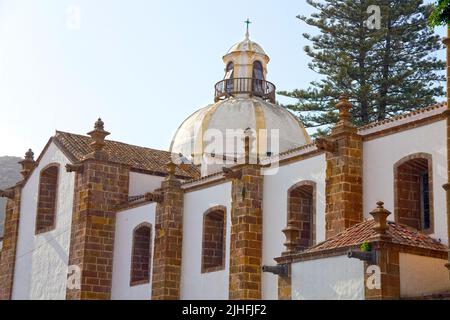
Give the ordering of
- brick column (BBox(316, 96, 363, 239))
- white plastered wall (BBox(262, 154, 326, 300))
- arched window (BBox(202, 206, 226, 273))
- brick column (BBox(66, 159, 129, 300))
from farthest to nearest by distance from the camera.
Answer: brick column (BBox(66, 159, 129, 300)) < arched window (BBox(202, 206, 226, 273)) < white plastered wall (BBox(262, 154, 326, 300)) < brick column (BBox(316, 96, 363, 239))

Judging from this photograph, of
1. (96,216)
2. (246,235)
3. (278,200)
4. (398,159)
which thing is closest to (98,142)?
(96,216)

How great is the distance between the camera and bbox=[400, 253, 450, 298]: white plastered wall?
17.6 m

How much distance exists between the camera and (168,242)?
26.5 metres

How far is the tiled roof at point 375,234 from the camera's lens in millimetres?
17859

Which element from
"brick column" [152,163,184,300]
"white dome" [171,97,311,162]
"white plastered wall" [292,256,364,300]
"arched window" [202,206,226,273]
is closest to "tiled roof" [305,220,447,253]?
"white plastered wall" [292,256,364,300]

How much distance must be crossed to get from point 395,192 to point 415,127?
1.61 m

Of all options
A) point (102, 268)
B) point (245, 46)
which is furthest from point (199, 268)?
point (245, 46)

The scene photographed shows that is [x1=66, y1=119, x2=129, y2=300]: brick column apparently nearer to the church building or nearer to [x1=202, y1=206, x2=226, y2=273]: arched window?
the church building

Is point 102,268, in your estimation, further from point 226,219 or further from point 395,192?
point 395,192

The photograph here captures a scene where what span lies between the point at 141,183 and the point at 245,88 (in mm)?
8570

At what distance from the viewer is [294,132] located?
35.0 m

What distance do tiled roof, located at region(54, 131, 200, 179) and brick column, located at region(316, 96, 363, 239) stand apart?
976cm

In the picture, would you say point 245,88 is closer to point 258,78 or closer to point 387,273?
point 258,78

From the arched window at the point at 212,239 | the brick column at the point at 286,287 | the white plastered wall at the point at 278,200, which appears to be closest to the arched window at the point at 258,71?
the arched window at the point at 212,239
